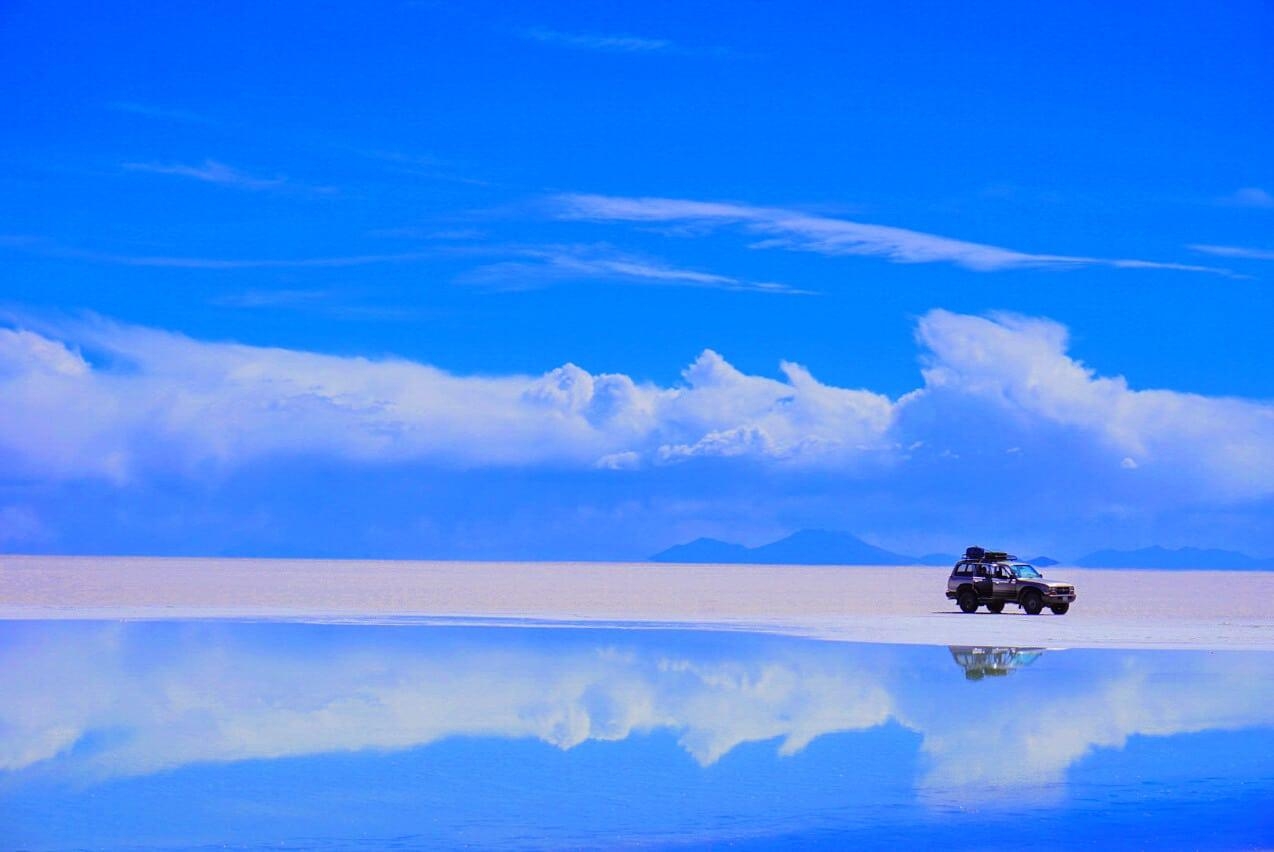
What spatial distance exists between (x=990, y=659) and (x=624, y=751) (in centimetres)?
1556

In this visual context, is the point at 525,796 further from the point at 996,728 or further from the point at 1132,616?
the point at 1132,616

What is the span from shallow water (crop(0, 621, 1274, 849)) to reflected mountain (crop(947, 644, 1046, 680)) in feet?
0.64

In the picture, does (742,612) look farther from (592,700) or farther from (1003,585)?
(592,700)

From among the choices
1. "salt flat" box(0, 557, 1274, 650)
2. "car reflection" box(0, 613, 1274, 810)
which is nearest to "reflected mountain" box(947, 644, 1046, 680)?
"car reflection" box(0, 613, 1274, 810)

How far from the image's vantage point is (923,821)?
13516 millimetres

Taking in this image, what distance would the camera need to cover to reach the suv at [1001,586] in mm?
49531

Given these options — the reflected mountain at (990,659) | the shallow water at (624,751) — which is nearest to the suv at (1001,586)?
the reflected mountain at (990,659)

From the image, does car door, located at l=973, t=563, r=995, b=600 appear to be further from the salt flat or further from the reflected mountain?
the reflected mountain

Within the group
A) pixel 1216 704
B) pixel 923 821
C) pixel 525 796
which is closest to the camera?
pixel 923 821

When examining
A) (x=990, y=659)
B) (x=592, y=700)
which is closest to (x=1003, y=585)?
(x=990, y=659)

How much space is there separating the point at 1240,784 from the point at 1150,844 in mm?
3559

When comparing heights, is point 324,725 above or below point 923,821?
above

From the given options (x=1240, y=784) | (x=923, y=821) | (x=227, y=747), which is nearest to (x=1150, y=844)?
(x=923, y=821)

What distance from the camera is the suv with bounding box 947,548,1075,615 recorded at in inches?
1950
